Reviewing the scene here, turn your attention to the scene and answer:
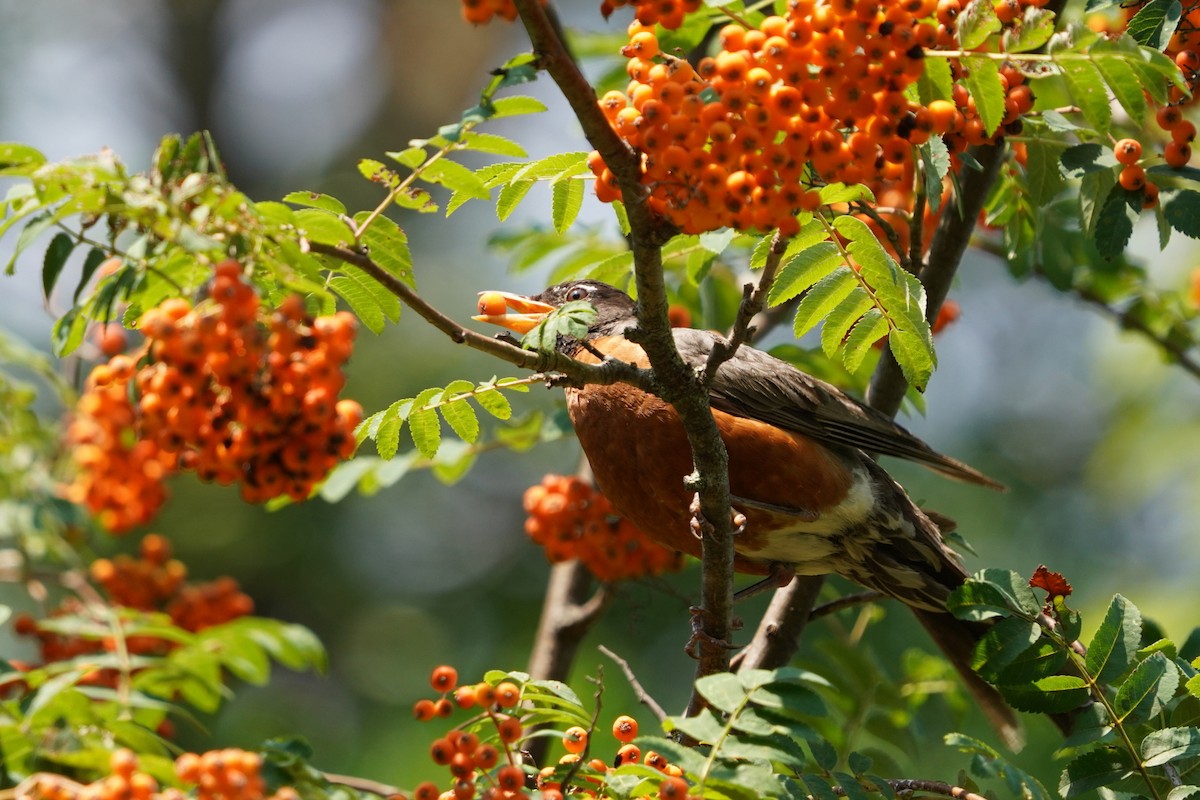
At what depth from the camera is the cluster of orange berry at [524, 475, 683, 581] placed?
4.00 m

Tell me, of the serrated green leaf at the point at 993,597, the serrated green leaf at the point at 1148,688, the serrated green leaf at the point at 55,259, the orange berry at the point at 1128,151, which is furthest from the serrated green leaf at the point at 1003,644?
the serrated green leaf at the point at 55,259

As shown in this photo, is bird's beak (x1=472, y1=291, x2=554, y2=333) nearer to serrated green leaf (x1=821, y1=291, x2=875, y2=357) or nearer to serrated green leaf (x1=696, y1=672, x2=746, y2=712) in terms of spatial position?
serrated green leaf (x1=821, y1=291, x2=875, y2=357)

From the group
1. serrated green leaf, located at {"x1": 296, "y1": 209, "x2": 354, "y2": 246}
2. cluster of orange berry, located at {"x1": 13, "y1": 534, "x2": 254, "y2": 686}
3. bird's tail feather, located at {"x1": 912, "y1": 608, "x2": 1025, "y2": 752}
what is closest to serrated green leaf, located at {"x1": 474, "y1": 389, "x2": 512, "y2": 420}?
serrated green leaf, located at {"x1": 296, "y1": 209, "x2": 354, "y2": 246}

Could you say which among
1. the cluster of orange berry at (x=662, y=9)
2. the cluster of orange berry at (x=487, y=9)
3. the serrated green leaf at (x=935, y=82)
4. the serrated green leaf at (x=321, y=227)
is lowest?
the serrated green leaf at (x=321, y=227)

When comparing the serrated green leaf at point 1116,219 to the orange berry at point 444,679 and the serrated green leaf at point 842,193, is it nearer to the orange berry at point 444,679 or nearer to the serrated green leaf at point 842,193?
the serrated green leaf at point 842,193

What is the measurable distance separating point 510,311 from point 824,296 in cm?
102

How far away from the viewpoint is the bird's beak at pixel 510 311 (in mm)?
2863

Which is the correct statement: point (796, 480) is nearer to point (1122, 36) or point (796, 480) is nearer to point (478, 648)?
point (1122, 36)

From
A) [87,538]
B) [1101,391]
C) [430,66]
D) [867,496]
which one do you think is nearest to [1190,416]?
[1101,391]

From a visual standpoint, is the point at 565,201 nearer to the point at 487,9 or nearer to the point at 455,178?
the point at 455,178

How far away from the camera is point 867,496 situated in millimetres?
3639

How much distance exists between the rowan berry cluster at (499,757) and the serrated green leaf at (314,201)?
93 centimetres

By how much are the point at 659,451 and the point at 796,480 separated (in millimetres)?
423

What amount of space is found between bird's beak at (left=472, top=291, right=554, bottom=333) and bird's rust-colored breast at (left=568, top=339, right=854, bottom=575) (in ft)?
1.05
